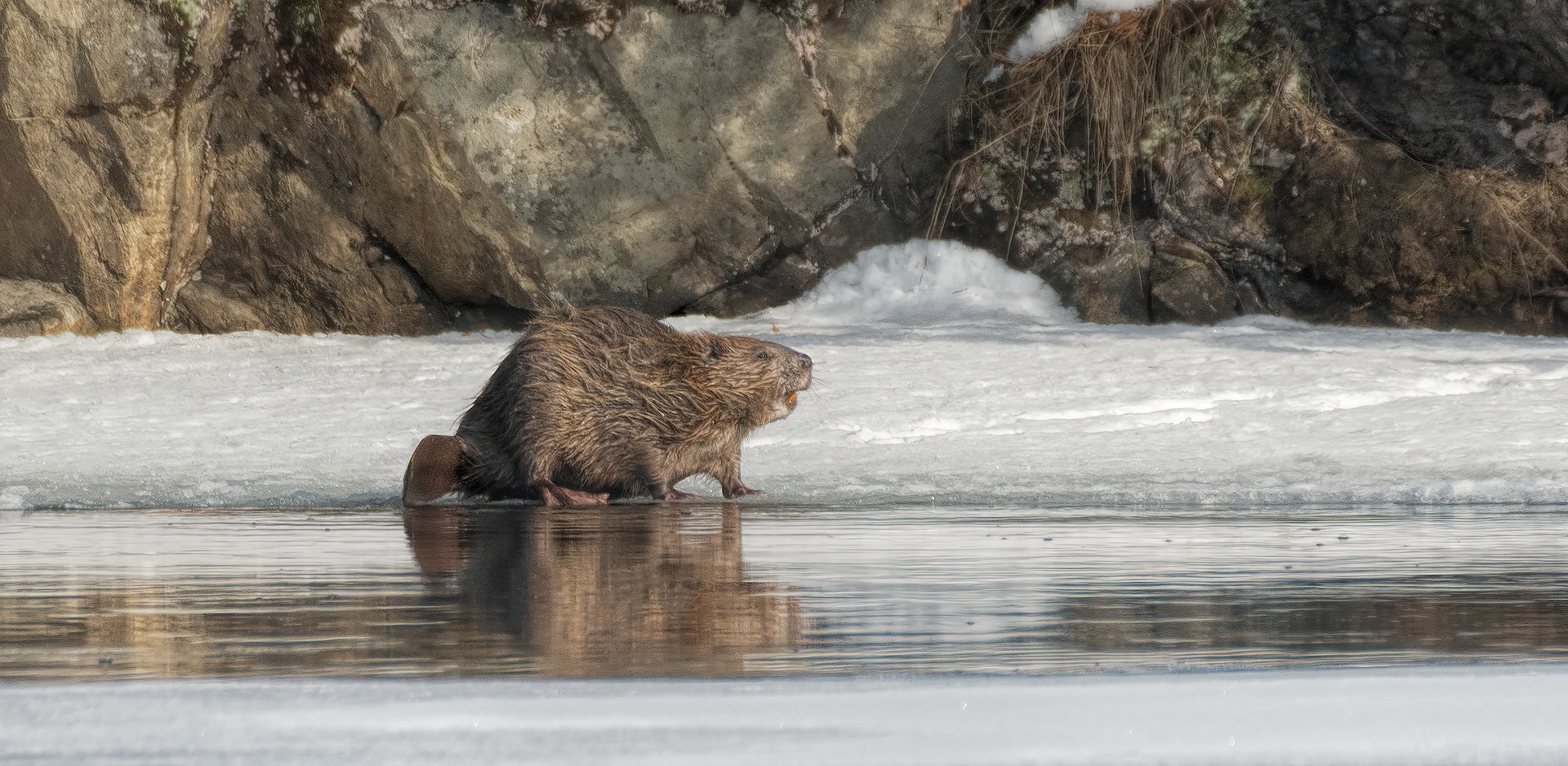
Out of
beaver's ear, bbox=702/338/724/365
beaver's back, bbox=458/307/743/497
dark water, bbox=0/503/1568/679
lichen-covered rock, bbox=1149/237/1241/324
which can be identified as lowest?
dark water, bbox=0/503/1568/679

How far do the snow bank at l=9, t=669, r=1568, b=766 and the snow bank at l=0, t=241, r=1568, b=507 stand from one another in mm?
3216

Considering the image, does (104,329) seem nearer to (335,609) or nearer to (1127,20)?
→ (1127,20)

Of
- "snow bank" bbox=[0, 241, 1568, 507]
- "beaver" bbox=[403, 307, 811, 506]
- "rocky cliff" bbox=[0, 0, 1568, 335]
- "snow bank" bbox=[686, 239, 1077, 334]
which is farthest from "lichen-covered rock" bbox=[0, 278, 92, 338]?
"beaver" bbox=[403, 307, 811, 506]

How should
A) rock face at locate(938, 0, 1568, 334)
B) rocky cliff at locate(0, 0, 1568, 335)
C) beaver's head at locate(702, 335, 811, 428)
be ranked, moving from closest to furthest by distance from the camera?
beaver's head at locate(702, 335, 811, 428) < rock face at locate(938, 0, 1568, 334) < rocky cliff at locate(0, 0, 1568, 335)

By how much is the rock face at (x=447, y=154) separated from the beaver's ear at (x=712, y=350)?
4115 millimetres

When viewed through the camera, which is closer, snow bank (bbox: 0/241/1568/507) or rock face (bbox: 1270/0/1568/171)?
snow bank (bbox: 0/241/1568/507)

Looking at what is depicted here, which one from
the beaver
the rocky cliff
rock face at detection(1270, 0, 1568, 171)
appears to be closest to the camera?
the beaver

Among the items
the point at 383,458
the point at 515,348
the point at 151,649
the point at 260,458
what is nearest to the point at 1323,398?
the point at 515,348

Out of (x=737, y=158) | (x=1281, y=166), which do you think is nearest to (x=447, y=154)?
(x=737, y=158)

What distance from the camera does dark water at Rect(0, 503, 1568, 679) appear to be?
190 centimetres

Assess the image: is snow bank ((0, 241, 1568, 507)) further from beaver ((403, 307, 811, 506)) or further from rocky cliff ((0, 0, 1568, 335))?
rocky cliff ((0, 0, 1568, 335))

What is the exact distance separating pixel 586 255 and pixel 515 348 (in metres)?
4.17

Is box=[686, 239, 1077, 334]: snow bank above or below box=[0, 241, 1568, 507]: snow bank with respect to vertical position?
above

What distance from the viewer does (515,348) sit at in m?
5.45
